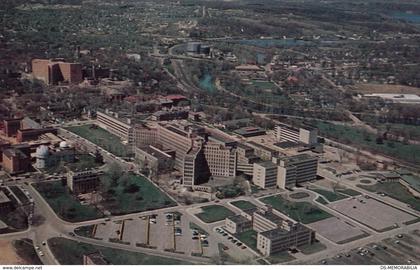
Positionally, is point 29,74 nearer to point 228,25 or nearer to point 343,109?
point 343,109

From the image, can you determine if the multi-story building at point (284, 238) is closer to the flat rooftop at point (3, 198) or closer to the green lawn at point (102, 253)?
the green lawn at point (102, 253)

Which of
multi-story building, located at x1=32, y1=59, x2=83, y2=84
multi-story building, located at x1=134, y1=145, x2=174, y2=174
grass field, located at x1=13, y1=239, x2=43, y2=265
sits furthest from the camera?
multi-story building, located at x1=32, y1=59, x2=83, y2=84

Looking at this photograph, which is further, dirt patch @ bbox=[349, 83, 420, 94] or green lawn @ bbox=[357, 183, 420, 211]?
dirt patch @ bbox=[349, 83, 420, 94]

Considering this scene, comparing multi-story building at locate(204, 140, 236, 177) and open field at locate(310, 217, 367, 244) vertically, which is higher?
multi-story building at locate(204, 140, 236, 177)

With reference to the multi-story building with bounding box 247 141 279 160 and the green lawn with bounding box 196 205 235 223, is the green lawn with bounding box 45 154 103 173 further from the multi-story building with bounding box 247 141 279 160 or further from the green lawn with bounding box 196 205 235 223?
the multi-story building with bounding box 247 141 279 160

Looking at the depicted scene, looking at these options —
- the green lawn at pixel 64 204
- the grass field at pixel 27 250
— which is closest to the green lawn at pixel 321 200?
the green lawn at pixel 64 204

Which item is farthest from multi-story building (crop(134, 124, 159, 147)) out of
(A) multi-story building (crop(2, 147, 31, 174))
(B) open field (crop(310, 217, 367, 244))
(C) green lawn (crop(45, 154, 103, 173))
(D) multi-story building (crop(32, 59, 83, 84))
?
(D) multi-story building (crop(32, 59, 83, 84))
